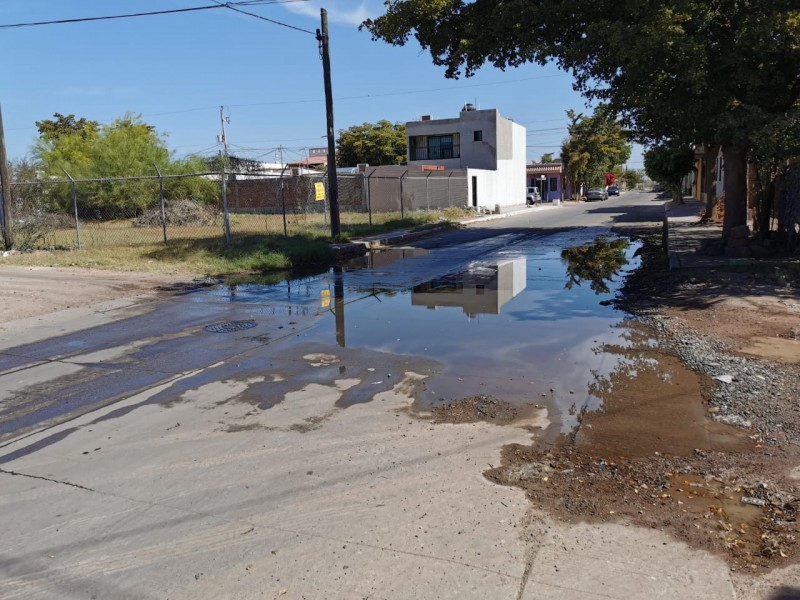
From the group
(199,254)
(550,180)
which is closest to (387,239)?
(199,254)

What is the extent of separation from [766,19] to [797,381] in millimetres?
8292

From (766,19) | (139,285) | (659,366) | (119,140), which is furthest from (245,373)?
(119,140)

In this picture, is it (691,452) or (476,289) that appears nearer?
(691,452)

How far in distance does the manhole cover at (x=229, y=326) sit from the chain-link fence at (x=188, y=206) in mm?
8331

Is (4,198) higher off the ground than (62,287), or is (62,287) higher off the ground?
(4,198)

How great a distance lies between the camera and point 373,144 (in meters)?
69.4

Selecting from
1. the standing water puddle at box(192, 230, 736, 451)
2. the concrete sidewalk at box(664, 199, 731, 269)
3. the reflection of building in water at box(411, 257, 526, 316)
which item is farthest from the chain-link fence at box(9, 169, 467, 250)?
the concrete sidewalk at box(664, 199, 731, 269)

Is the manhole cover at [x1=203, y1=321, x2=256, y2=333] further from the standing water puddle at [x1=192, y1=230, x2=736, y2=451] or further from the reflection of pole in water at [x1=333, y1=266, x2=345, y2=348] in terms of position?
the reflection of pole in water at [x1=333, y1=266, x2=345, y2=348]

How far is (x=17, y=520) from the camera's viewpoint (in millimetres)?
4016

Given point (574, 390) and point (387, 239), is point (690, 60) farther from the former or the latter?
point (387, 239)

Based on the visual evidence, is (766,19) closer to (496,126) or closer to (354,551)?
(354,551)

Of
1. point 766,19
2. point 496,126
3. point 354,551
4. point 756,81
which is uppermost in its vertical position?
point 496,126

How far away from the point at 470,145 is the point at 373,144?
54.9 ft

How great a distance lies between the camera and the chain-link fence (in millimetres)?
21547
